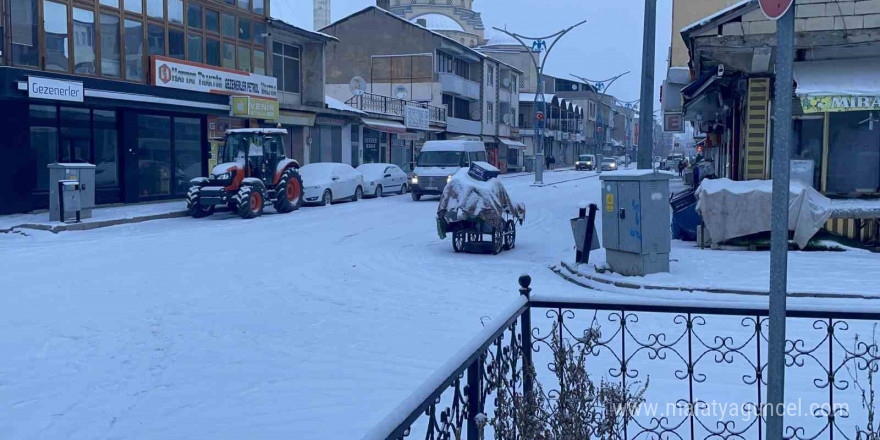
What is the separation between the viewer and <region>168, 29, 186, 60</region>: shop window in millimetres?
27172

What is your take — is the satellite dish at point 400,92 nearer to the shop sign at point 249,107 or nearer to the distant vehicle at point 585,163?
the shop sign at point 249,107

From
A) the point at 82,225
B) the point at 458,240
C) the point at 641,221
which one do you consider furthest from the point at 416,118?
the point at 641,221

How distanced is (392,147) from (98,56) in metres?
25.7

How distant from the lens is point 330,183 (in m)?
28.3

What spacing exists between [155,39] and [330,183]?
7.46m

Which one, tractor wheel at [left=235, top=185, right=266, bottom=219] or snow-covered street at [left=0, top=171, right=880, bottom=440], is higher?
tractor wheel at [left=235, top=185, right=266, bottom=219]

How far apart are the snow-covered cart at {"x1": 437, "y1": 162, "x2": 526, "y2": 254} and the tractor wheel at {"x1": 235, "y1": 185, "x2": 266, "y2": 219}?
8863 mm

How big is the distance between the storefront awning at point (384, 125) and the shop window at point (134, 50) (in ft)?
57.0

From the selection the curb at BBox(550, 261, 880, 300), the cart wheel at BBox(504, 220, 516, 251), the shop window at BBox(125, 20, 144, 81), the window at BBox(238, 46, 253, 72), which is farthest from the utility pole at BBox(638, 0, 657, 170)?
the window at BBox(238, 46, 253, 72)

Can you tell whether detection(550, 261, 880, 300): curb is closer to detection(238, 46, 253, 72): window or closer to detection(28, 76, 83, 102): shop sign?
detection(28, 76, 83, 102): shop sign

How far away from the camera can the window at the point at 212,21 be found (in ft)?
95.7

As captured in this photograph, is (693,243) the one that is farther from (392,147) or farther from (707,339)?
(392,147)

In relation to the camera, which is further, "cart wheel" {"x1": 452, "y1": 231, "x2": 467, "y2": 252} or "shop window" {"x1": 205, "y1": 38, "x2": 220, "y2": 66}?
"shop window" {"x1": 205, "y1": 38, "x2": 220, "y2": 66}

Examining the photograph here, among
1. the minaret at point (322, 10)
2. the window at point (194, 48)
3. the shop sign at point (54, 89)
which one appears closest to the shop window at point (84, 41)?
the shop sign at point (54, 89)
